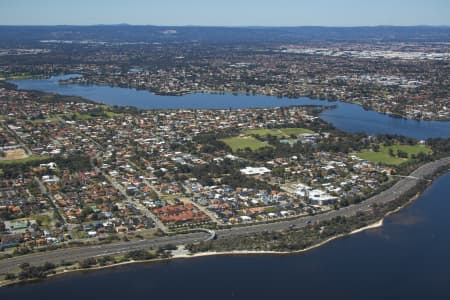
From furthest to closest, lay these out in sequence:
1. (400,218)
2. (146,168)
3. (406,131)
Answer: (406,131) → (146,168) → (400,218)

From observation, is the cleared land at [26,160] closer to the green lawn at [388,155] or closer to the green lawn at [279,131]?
the green lawn at [279,131]

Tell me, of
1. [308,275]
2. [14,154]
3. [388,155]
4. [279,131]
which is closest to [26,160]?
[14,154]

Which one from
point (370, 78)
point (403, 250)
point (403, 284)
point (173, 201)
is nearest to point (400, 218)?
point (403, 250)

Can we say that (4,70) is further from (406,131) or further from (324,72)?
(406,131)

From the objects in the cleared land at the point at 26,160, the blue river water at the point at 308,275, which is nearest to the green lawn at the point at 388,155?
the blue river water at the point at 308,275

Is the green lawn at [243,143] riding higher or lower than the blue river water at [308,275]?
higher

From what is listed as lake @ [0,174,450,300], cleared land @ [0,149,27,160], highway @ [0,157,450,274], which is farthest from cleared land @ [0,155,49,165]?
lake @ [0,174,450,300]
